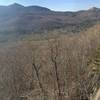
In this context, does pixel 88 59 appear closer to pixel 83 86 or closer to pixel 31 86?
pixel 31 86

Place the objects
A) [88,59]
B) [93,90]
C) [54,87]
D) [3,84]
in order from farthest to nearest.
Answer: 1. [88,59]
2. [3,84]
3. [54,87]
4. [93,90]

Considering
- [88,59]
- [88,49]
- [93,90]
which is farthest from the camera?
[88,49]

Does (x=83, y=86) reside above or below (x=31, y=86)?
above

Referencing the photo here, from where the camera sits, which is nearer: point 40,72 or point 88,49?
point 40,72

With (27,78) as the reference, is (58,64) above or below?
above

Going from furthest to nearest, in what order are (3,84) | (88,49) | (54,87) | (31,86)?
(88,49) → (31,86) → (3,84) → (54,87)

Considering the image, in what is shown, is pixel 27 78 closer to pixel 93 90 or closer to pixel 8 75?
pixel 8 75

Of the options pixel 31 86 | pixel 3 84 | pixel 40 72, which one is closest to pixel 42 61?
pixel 40 72

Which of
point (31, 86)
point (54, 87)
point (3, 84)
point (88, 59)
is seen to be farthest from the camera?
point (88, 59)

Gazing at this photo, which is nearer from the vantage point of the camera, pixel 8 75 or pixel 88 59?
pixel 8 75

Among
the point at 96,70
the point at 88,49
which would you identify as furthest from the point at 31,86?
the point at 88,49
